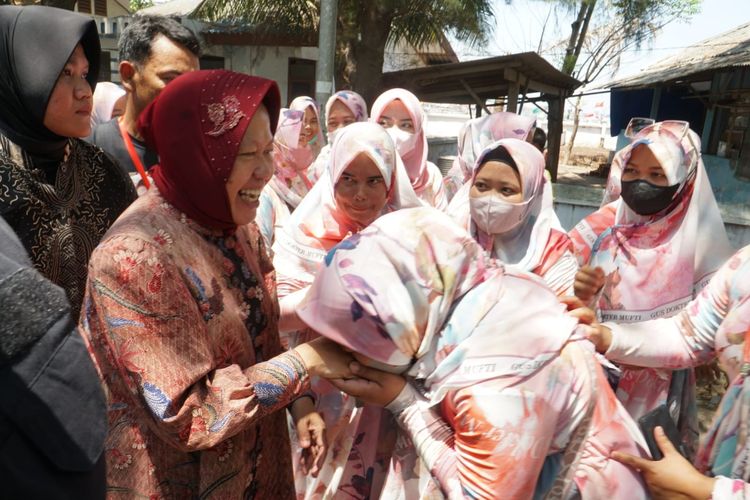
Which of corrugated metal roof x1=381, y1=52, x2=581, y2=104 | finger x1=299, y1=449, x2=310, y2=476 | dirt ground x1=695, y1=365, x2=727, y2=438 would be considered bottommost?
dirt ground x1=695, y1=365, x2=727, y2=438

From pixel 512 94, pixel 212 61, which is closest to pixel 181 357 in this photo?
pixel 512 94

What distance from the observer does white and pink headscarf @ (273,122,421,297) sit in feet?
8.16

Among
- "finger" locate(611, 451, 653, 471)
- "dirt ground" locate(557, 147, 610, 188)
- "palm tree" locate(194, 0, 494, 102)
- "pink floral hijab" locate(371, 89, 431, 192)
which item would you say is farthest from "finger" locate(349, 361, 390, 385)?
"dirt ground" locate(557, 147, 610, 188)

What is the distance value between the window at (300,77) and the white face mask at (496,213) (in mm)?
14008

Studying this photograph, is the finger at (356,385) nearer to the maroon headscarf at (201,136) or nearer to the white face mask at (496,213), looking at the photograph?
the maroon headscarf at (201,136)

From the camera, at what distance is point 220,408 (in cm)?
124

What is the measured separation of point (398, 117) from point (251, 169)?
331 cm

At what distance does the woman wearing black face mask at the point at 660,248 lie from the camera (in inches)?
103

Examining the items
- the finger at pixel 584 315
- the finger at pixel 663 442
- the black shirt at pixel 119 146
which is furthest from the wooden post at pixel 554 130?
the finger at pixel 663 442

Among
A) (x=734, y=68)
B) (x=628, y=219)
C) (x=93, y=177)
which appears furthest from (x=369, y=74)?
(x=93, y=177)

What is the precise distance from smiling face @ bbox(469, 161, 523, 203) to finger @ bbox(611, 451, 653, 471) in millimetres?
1316

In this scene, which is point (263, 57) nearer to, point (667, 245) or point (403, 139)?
point (403, 139)

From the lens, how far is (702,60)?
1152cm

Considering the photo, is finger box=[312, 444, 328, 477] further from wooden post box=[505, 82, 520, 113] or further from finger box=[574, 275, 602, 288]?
wooden post box=[505, 82, 520, 113]
